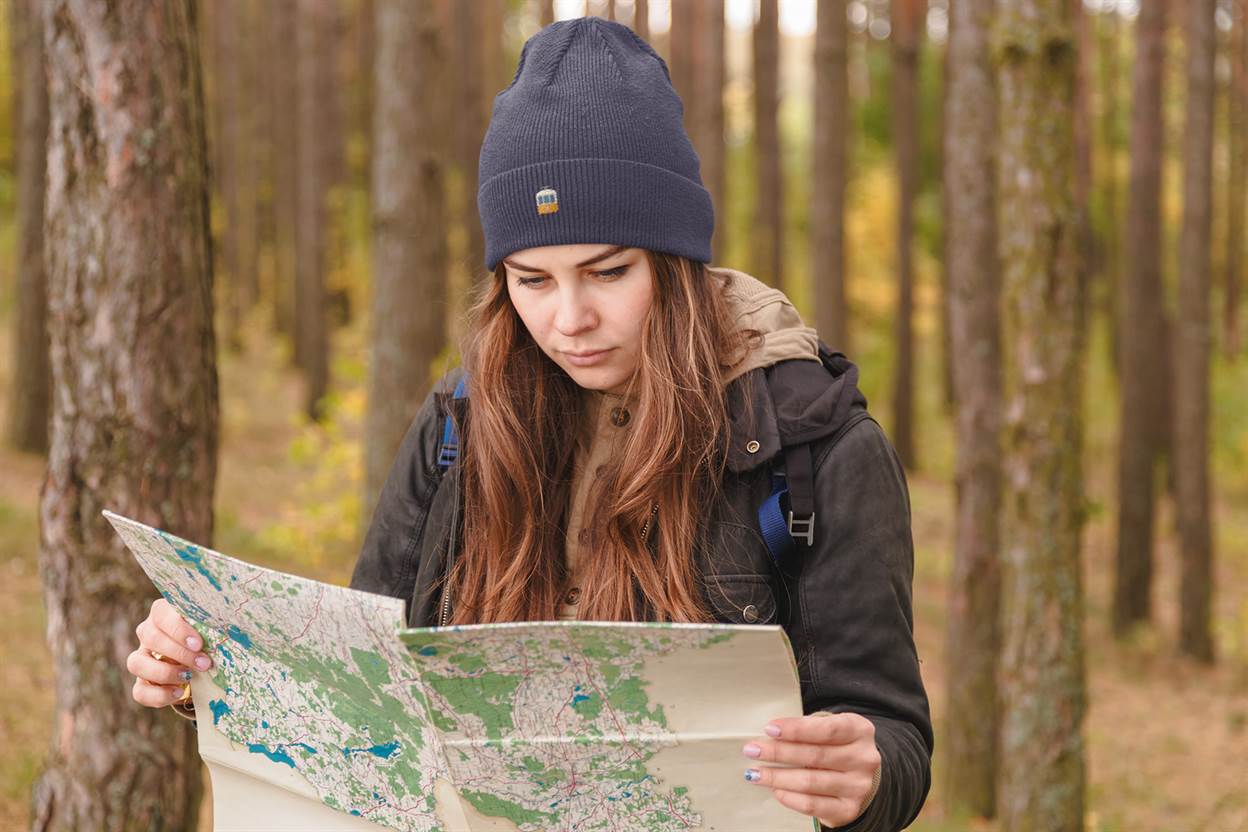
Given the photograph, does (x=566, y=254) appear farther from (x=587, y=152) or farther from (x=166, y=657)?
(x=166, y=657)

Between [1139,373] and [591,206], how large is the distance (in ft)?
38.8

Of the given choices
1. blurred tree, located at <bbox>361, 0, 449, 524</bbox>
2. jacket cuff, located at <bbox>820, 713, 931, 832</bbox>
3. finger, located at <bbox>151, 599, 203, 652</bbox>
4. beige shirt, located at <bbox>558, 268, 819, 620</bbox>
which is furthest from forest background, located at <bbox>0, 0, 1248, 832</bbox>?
jacket cuff, located at <bbox>820, 713, 931, 832</bbox>

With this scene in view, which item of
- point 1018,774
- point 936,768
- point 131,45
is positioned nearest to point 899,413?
point 936,768

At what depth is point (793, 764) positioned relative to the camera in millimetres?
1628

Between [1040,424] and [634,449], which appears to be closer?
[634,449]

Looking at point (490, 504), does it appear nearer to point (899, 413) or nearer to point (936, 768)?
point (936, 768)

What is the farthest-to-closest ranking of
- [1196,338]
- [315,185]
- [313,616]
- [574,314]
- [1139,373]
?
1. [315,185]
2. [1139,373]
3. [1196,338]
4. [574,314]
5. [313,616]

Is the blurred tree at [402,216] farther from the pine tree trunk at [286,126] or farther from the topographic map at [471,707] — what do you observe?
the pine tree trunk at [286,126]

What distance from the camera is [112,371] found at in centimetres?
318

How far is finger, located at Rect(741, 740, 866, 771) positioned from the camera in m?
1.61

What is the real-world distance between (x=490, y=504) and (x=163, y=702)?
605mm

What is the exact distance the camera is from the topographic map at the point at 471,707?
1616mm

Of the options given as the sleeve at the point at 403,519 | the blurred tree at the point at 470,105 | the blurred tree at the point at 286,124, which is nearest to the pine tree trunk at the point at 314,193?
the blurred tree at the point at 470,105

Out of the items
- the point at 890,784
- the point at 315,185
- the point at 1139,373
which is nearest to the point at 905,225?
the point at 1139,373
